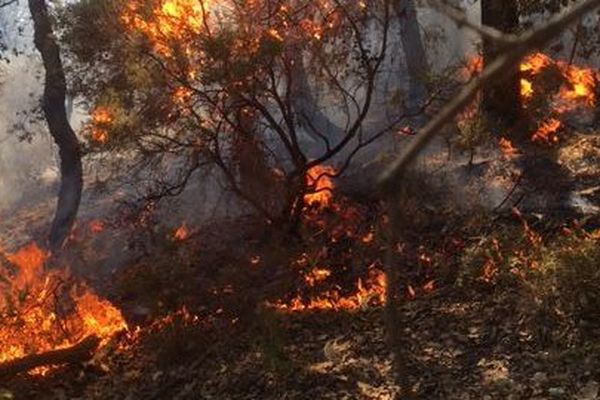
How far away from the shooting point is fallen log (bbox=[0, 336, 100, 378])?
784cm

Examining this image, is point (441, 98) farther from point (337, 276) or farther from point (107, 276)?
point (107, 276)

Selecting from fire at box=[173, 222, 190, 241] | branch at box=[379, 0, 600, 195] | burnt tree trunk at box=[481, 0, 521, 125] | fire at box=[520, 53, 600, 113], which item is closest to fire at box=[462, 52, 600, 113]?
fire at box=[520, 53, 600, 113]

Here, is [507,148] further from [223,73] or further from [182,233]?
[182,233]

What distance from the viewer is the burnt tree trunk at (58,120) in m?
15.3

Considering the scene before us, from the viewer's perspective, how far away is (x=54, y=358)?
26.5ft

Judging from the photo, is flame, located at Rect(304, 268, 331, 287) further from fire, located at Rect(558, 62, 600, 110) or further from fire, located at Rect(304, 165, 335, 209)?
fire, located at Rect(558, 62, 600, 110)

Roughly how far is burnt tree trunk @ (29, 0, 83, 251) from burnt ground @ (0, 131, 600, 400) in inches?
203

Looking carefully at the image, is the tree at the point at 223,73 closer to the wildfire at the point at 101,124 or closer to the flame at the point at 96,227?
the wildfire at the point at 101,124

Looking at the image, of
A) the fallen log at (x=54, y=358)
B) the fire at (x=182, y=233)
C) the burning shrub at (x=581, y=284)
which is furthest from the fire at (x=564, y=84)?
the fallen log at (x=54, y=358)

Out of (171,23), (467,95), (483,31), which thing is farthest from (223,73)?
(467,95)

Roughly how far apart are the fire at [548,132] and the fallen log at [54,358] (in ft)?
28.3

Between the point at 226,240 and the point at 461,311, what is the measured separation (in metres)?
5.94

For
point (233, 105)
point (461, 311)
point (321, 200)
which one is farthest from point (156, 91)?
point (461, 311)

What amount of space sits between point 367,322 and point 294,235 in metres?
4.15
